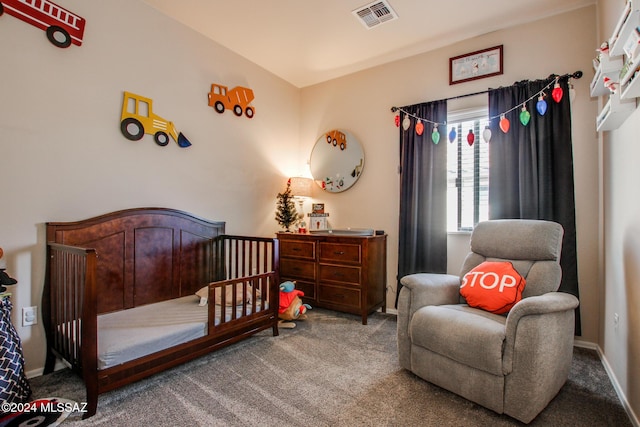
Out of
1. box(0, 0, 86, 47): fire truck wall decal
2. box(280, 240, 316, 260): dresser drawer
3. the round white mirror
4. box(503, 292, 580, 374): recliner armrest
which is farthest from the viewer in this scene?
the round white mirror

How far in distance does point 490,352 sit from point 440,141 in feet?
6.60

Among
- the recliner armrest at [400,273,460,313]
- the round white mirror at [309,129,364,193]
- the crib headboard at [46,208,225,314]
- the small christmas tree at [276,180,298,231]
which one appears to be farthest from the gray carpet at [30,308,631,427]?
the round white mirror at [309,129,364,193]

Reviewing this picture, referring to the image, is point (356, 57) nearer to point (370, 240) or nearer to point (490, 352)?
point (370, 240)

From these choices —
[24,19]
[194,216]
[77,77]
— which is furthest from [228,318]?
[24,19]

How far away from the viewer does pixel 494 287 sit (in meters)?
1.91

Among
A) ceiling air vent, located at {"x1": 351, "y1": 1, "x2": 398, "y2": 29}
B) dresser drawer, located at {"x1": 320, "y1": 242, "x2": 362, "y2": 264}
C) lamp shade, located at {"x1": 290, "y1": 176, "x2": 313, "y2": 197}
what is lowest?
dresser drawer, located at {"x1": 320, "y1": 242, "x2": 362, "y2": 264}

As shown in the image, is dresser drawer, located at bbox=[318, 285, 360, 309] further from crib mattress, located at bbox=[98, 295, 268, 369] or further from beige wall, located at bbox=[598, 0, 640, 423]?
beige wall, located at bbox=[598, 0, 640, 423]

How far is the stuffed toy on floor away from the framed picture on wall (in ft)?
8.15

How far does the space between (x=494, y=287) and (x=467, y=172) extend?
4.34 feet

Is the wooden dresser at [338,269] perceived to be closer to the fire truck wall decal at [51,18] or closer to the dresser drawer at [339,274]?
the dresser drawer at [339,274]

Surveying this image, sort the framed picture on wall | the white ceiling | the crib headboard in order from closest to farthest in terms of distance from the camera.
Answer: the crib headboard, the white ceiling, the framed picture on wall

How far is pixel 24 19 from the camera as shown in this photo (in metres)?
1.86

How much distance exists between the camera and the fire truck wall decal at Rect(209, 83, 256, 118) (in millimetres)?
2957

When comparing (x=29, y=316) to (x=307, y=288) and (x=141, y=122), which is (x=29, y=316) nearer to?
(x=141, y=122)
